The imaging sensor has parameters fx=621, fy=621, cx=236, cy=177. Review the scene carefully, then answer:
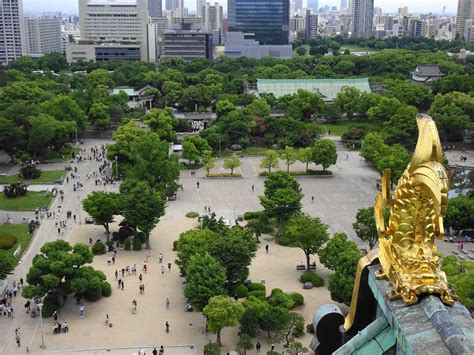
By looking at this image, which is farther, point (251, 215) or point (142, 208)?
point (251, 215)

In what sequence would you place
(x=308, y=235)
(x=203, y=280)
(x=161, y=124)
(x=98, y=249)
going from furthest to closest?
(x=161, y=124), (x=98, y=249), (x=308, y=235), (x=203, y=280)

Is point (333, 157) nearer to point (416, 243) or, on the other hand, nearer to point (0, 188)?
point (0, 188)

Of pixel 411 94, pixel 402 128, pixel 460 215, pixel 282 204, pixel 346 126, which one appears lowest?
pixel 346 126

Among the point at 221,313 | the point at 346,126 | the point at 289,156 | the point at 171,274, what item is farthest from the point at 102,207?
the point at 346,126

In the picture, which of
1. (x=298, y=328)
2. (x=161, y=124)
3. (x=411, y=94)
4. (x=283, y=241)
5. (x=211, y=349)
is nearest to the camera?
(x=211, y=349)

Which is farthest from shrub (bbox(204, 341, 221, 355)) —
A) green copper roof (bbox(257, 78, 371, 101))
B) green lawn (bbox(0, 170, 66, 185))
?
green copper roof (bbox(257, 78, 371, 101))

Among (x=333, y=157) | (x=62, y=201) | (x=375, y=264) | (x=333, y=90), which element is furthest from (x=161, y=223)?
(x=333, y=90)

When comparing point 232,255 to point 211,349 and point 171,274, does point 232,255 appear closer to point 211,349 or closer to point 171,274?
point 171,274

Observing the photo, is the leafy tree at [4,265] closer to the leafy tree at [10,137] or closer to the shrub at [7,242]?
the shrub at [7,242]
